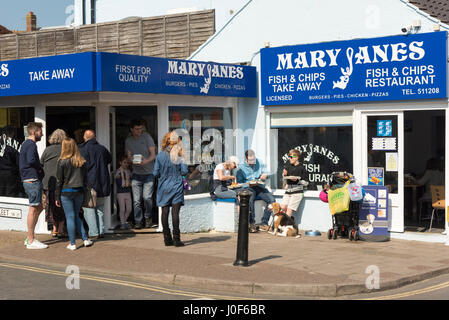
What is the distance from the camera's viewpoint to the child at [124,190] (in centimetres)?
1280

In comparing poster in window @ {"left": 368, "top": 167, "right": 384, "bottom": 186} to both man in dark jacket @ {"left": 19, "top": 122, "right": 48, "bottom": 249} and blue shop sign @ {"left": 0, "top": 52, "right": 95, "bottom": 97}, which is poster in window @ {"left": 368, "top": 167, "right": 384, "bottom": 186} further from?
man in dark jacket @ {"left": 19, "top": 122, "right": 48, "bottom": 249}

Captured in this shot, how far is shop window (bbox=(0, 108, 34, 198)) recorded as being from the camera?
1300cm

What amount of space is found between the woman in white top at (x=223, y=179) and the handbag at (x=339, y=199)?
1988 mm

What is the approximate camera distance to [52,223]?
1259 centimetres

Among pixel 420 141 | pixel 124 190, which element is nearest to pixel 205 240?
pixel 124 190

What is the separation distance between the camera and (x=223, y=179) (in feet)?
43.7

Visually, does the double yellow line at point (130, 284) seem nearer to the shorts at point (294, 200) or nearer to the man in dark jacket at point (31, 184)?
the man in dark jacket at point (31, 184)

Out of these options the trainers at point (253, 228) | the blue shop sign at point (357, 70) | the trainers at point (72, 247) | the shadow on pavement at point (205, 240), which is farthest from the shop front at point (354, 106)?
the trainers at point (72, 247)

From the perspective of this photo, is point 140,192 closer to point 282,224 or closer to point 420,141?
point 282,224

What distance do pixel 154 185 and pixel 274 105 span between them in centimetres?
293

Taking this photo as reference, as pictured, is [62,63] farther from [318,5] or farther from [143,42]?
[143,42]

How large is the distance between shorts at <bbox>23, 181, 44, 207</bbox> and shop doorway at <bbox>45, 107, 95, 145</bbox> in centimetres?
162
